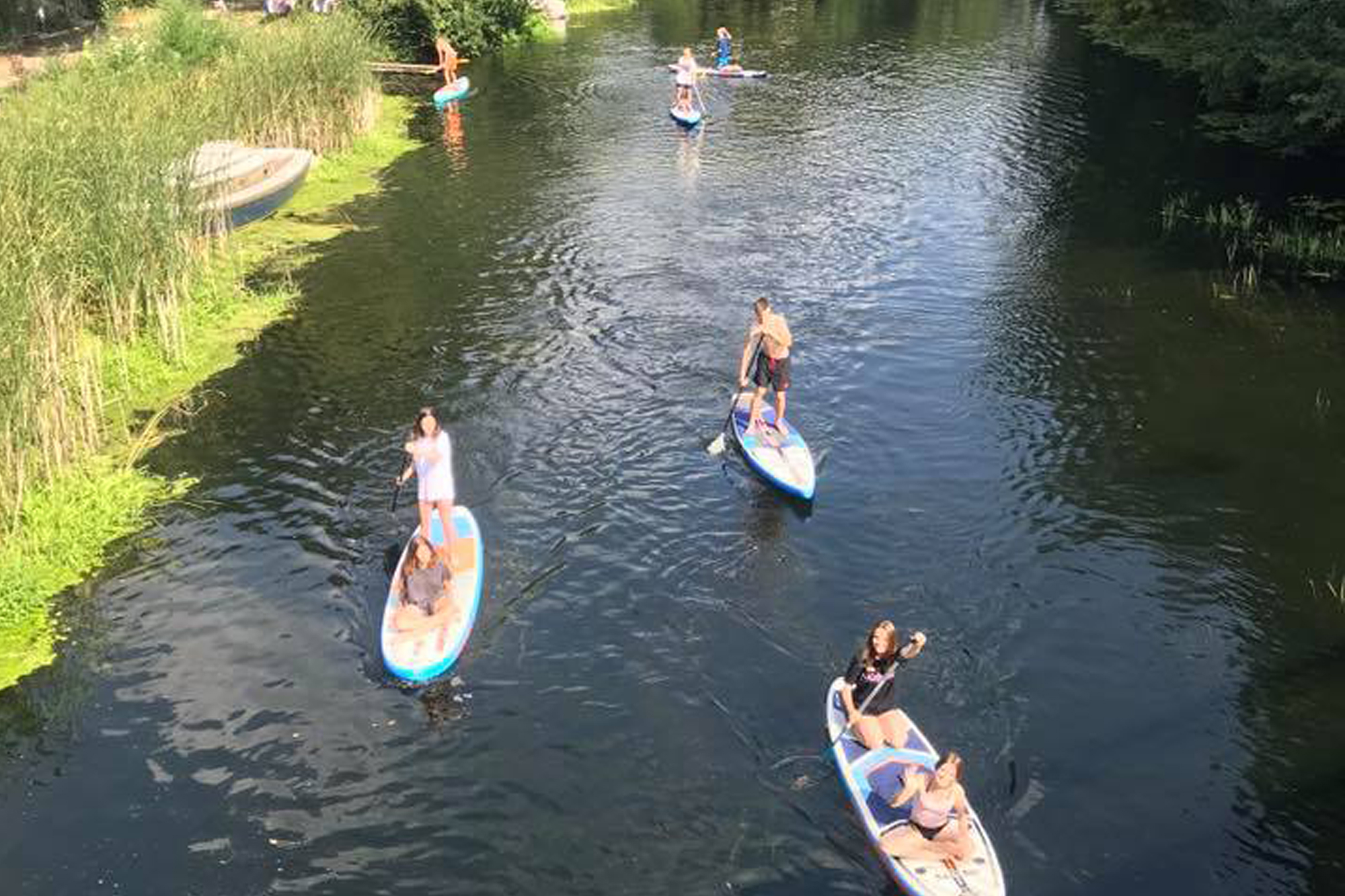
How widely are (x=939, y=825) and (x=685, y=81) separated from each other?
38.0 meters

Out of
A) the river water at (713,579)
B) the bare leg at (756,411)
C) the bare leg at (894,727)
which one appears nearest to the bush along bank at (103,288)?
the river water at (713,579)

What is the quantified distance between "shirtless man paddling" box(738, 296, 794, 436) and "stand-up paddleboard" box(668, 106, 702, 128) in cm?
2580

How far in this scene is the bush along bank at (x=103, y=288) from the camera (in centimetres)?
1788

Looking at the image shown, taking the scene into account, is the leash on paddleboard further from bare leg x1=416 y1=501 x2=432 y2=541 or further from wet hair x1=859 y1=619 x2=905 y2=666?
bare leg x1=416 y1=501 x2=432 y2=541

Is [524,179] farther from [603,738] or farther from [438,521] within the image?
[603,738]

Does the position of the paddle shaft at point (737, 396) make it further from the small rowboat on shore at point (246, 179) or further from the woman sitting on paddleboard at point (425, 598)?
the small rowboat on shore at point (246, 179)

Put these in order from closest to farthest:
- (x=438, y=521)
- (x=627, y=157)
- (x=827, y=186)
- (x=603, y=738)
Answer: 1. (x=603, y=738)
2. (x=438, y=521)
3. (x=827, y=186)
4. (x=627, y=157)

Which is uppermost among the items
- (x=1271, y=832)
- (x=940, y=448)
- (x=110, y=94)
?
(x=110, y=94)

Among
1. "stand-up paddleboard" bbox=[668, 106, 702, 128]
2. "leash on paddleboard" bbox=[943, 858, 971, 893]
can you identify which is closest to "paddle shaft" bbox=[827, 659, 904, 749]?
"leash on paddleboard" bbox=[943, 858, 971, 893]

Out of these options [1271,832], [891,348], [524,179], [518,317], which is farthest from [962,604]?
[524,179]

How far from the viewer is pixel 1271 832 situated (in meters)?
13.6

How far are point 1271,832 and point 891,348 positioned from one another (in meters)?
14.5

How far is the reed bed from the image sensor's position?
1852 cm

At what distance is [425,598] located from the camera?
16.6m
